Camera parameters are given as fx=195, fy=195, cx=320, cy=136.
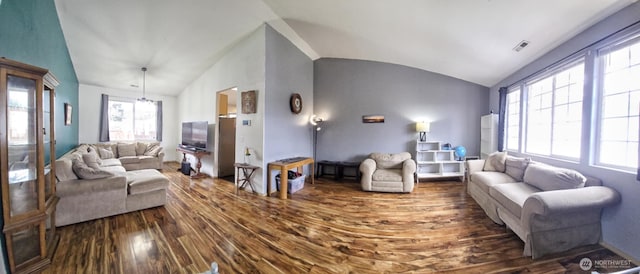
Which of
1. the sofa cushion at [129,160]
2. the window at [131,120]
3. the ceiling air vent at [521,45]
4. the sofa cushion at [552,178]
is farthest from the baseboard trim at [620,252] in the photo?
the window at [131,120]

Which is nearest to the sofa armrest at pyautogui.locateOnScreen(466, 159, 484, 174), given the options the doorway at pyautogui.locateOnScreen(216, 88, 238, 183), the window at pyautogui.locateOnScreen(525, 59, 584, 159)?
the window at pyautogui.locateOnScreen(525, 59, 584, 159)

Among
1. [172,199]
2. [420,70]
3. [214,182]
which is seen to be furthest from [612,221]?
[214,182]

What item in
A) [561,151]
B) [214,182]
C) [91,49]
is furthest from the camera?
[214,182]

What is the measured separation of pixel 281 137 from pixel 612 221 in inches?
172

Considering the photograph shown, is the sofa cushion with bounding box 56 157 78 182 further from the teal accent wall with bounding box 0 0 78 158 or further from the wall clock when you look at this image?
the wall clock

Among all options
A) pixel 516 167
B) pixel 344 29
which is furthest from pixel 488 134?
pixel 344 29

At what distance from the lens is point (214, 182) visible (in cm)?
441

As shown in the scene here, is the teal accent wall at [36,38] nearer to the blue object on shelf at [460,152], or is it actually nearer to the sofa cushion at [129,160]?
the sofa cushion at [129,160]

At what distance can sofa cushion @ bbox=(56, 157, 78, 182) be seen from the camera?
2.36 meters

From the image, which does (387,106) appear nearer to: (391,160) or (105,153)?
(391,160)

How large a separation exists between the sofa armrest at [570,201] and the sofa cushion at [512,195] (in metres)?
0.20

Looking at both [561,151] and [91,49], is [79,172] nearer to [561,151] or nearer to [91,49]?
[91,49]

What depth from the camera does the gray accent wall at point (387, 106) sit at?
4.78 metres

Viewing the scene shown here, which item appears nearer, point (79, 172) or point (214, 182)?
point (79, 172)
